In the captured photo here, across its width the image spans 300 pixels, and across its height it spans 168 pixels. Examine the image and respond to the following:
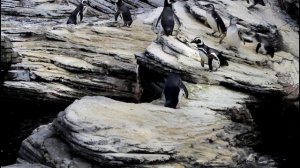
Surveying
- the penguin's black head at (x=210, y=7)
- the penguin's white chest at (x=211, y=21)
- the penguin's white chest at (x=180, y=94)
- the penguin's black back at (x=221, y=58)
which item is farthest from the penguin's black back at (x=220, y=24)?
the penguin's white chest at (x=180, y=94)

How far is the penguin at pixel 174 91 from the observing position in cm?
1129

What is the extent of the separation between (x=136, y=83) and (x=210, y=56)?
86.9 inches

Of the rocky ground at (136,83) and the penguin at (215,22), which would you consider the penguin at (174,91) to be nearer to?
the rocky ground at (136,83)

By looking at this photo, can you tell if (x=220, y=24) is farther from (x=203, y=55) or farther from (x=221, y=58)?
(x=203, y=55)

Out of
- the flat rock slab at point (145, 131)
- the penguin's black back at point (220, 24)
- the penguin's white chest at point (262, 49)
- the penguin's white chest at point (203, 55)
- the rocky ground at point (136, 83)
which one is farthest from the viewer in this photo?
the penguin's black back at point (220, 24)

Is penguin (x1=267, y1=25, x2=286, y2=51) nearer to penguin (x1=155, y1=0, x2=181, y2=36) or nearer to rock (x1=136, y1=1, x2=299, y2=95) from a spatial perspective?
rock (x1=136, y1=1, x2=299, y2=95)

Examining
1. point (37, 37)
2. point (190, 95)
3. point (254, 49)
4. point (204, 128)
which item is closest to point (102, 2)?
point (37, 37)

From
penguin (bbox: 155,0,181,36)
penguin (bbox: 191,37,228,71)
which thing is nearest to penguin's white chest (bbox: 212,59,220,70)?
penguin (bbox: 191,37,228,71)

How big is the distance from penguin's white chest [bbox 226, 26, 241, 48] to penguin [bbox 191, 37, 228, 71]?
79cm

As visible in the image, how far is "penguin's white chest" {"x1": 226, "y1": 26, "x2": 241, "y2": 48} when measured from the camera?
44.1 ft

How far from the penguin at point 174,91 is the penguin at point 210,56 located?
98 centimetres

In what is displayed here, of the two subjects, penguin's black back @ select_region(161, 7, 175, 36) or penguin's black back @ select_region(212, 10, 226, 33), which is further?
penguin's black back @ select_region(212, 10, 226, 33)

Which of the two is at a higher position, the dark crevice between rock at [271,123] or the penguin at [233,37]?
the penguin at [233,37]

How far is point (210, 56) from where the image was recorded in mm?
12273
